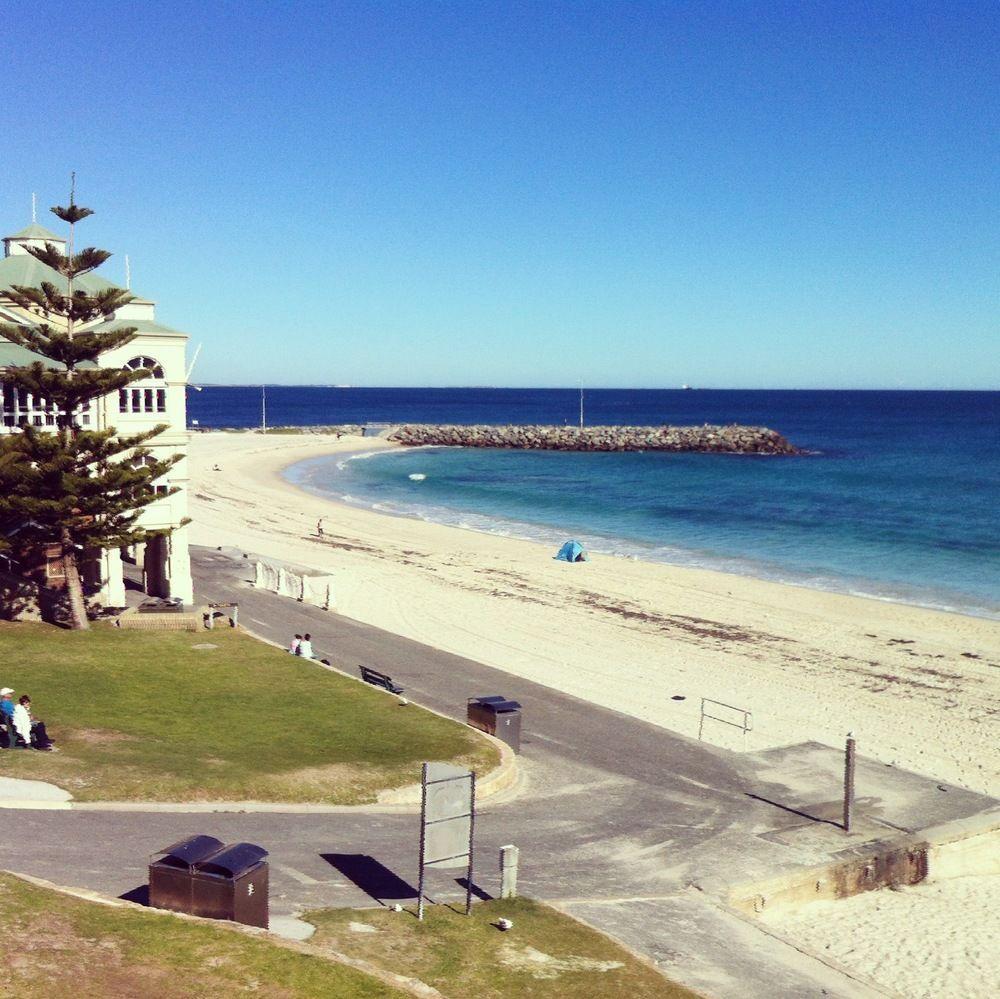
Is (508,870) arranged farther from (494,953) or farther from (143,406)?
(143,406)

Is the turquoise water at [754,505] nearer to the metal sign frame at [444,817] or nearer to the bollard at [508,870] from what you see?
the bollard at [508,870]

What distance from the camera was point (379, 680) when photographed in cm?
2072

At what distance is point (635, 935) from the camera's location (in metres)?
11.1

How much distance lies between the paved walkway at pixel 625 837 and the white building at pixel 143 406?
10200 mm

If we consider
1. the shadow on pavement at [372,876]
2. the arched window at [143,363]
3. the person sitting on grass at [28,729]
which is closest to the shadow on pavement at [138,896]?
the shadow on pavement at [372,876]

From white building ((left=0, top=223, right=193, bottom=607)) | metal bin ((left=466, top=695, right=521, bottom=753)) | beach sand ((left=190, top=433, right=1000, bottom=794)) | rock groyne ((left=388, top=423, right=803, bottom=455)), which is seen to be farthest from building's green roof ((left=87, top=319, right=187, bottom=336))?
rock groyne ((left=388, top=423, right=803, bottom=455))

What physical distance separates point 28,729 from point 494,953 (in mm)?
8885

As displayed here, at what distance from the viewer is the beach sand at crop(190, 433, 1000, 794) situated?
21922 mm

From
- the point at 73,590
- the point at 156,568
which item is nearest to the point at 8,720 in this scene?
the point at 73,590

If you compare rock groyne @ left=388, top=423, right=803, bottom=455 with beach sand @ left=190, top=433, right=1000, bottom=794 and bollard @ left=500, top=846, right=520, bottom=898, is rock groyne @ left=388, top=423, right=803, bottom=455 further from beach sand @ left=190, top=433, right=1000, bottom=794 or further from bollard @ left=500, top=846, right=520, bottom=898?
bollard @ left=500, top=846, right=520, bottom=898

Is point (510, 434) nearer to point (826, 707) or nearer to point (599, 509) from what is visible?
point (599, 509)

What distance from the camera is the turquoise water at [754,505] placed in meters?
42.8

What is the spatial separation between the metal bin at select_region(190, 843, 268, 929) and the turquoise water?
101ft

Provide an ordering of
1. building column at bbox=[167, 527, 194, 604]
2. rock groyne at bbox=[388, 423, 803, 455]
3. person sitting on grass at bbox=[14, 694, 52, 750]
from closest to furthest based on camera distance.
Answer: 1. person sitting on grass at bbox=[14, 694, 52, 750]
2. building column at bbox=[167, 527, 194, 604]
3. rock groyne at bbox=[388, 423, 803, 455]
